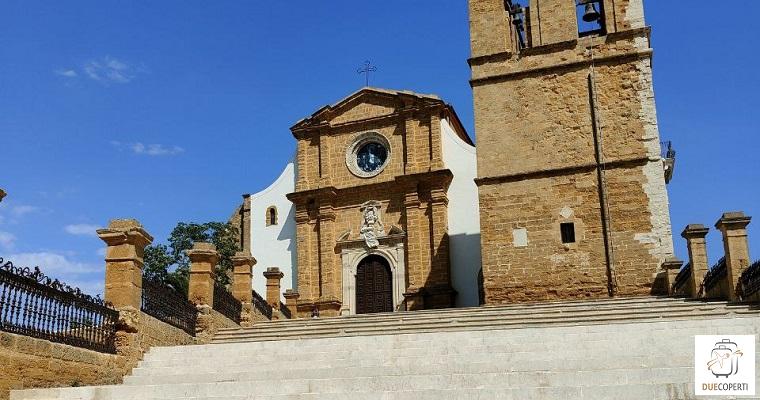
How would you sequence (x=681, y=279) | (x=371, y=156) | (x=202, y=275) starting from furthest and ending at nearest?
(x=371, y=156), (x=681, y=279), (x=202, y=275)

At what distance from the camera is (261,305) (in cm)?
1859

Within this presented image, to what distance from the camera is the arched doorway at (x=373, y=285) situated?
77.2ft

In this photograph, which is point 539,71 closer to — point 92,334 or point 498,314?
Answer: point 498,314

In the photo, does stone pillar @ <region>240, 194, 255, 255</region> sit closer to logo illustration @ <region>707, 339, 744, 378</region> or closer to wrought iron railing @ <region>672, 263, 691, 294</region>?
wrought iron railing @ <region>672, 263, 691, 294</region>

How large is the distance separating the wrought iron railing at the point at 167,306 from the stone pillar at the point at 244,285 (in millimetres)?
2750

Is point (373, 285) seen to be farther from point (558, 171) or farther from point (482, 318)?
point (482, 318)

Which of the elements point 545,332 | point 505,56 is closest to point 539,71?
point 505,56

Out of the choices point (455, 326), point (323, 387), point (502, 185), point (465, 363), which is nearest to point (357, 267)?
point (502, 185)

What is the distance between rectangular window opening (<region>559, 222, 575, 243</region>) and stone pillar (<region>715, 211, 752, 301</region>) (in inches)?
205

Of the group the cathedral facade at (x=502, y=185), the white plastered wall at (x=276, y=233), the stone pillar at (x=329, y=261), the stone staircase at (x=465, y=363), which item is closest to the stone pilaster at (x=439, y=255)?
the cathedral facade at (x=502, y=185)

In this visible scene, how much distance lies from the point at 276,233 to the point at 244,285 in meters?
8.26

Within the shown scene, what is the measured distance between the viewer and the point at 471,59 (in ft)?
67.5

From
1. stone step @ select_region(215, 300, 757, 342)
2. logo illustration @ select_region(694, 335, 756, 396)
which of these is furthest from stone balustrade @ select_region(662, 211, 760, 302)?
logo illustration @ select_region(694, 335, 756, 396)

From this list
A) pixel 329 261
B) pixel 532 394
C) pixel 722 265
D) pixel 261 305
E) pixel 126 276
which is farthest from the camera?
pixel 329 261
